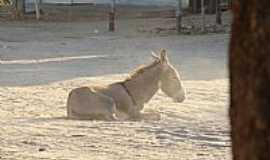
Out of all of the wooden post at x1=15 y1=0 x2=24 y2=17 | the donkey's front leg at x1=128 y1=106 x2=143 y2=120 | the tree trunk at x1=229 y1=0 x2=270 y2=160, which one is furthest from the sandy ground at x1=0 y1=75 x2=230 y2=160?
the wooden post at x1=15 y1=0 x2=24 y2=17

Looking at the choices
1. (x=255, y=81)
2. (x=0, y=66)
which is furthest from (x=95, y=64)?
(x=255, y=81)

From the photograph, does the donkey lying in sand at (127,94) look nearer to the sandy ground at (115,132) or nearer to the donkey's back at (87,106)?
the donkey's back at (87,106)

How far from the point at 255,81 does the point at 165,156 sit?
5786 millimetres

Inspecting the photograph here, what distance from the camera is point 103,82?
53.5ft

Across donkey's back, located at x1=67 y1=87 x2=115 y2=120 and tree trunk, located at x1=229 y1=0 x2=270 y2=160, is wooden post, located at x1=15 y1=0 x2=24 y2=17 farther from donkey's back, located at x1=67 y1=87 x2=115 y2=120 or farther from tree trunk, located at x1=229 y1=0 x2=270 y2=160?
tree trunk, located at x1=229 y1=0 x2=270 y2=160

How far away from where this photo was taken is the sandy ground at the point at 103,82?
8883 mm

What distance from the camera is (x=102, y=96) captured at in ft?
38.6

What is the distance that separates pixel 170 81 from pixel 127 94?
0.78 metres

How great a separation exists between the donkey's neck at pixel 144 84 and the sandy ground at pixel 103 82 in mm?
265

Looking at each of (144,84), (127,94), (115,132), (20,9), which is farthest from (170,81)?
(20,9)

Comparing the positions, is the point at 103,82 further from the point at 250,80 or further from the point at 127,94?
the point at 250,80

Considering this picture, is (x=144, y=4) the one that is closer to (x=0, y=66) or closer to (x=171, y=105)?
(x=0, y=66)

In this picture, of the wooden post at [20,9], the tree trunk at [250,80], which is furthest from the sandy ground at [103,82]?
the wooden post at [20,9]

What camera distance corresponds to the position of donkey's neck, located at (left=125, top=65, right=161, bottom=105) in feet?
40.1
